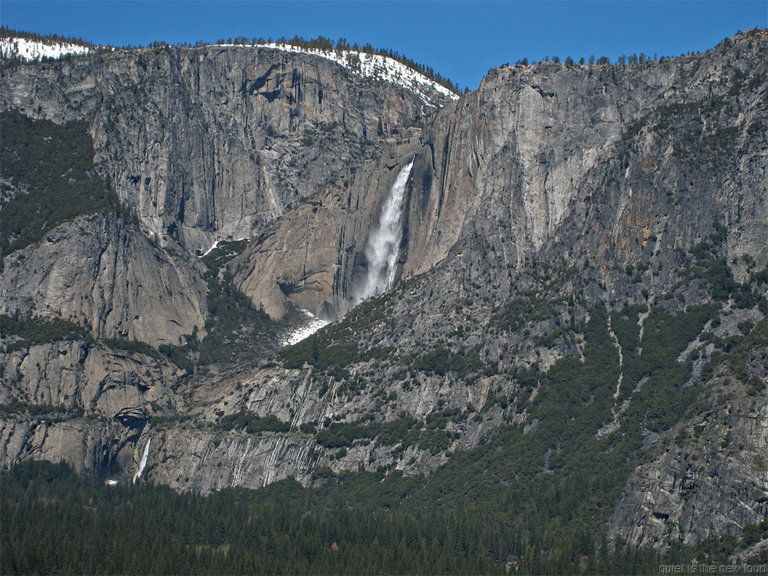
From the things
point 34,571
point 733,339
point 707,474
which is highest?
point 733,339

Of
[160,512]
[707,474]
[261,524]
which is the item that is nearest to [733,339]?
[707,474]

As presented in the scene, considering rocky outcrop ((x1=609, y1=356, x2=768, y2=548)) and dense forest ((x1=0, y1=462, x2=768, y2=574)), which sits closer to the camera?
rocky outcrop ((x1=609, y1=356, x2=768, y2=548))

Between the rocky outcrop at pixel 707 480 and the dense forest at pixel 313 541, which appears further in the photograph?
the dense forest at pixel 313 541

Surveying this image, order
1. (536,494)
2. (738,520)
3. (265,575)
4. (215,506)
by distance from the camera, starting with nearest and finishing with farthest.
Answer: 1. (738,520)
2. (265,575)
3. (536,494)
4. (215,506)

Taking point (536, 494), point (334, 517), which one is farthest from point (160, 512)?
point (536, 494)

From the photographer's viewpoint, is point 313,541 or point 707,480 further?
point 313,541

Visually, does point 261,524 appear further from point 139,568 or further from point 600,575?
point 600,575

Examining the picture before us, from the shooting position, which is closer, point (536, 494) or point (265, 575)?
point (265, 575)

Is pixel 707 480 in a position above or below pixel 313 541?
above

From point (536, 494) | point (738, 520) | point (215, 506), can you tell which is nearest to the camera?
point (738, 520)

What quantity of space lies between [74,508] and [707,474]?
77.3 meters

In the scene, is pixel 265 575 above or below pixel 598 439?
below

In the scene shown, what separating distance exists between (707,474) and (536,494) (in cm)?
2794

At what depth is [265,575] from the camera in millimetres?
169500
